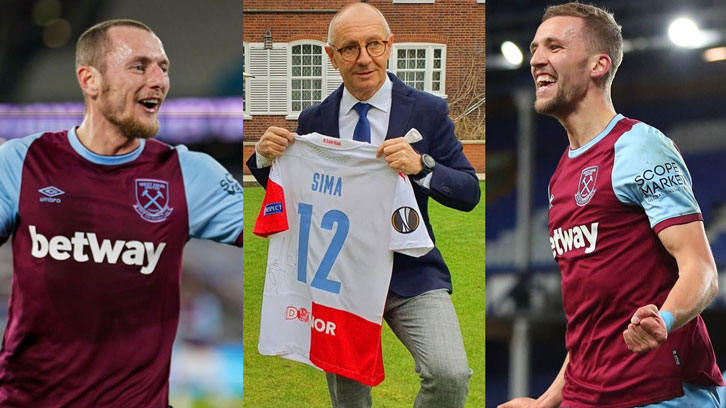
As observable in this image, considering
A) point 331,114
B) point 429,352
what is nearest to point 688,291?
point 429,352

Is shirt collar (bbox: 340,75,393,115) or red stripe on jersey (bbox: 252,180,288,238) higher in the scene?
shirt collar (bbox: 340,75,393,115)

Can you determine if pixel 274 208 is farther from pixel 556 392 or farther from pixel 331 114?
pixel 556 392

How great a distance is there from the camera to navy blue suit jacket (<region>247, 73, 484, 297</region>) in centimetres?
346

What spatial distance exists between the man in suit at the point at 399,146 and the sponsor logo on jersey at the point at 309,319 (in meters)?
0.24

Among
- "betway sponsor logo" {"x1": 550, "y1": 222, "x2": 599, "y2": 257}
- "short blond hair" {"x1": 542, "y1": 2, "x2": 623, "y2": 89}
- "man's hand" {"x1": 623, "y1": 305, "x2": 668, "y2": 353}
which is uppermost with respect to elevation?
"short blond hair" {"x1": 542, "y1": 2, "x2": 623, "y2": 89}

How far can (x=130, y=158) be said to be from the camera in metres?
3.53

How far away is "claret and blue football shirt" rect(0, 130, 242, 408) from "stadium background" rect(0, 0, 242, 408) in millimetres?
198

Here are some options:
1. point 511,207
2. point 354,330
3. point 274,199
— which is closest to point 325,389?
point 354,330

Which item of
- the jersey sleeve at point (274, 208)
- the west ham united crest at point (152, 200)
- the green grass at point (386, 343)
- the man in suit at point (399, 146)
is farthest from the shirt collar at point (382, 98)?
the west ham united crest at point (152, 200)

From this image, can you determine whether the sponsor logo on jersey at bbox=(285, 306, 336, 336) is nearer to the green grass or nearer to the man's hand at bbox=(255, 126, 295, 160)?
the green grass

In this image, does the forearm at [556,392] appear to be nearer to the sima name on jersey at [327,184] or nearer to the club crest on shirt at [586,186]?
the club crest on shirt at [586,186]

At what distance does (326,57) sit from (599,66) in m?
1.28

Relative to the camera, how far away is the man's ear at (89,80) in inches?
139

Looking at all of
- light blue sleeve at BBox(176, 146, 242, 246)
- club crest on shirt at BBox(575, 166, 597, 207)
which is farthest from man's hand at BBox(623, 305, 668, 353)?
light blue sleeve at BBox(176, 146, 242, 246)
